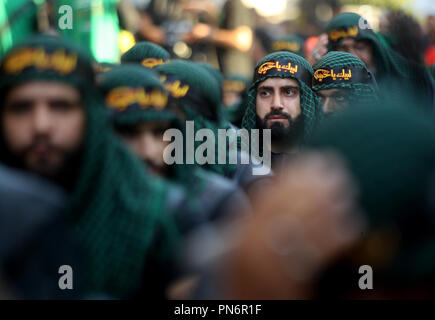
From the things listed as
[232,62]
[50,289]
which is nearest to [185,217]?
[50,289]

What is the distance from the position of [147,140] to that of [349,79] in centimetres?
284

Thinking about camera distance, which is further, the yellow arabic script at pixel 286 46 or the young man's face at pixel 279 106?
the yellow arabic script at pixel 286 46

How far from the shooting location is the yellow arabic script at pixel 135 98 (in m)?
3.02

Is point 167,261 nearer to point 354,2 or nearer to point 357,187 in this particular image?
point 357,187

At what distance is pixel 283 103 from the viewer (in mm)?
5332

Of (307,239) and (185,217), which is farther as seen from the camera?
(185,217)

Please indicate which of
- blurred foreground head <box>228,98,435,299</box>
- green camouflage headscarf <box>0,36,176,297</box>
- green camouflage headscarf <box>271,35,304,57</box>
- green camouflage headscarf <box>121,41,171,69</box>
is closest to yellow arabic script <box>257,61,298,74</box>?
green camouflage headscarf <box>121,41,171,69</box>

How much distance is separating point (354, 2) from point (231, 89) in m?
4.61

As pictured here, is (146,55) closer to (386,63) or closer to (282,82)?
(282,82)

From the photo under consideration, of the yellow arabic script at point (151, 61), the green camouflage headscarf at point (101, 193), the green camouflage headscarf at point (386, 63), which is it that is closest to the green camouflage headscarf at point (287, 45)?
the green camouflage headscarf at point (386, 63)

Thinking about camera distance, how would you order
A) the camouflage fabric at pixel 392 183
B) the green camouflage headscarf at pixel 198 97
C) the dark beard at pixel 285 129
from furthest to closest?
the dark beard at pixel 285 129 < the green camouflage headscarf at pixel 198 97 < the camouflage fabric at pixel 392 183

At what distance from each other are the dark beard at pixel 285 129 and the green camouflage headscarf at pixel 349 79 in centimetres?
42

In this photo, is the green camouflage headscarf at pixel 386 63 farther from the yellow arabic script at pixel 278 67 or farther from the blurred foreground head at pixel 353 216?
the blurred foreground head at pixel 353 216
